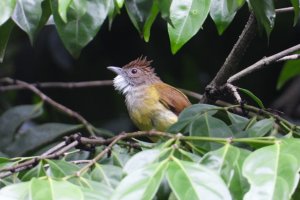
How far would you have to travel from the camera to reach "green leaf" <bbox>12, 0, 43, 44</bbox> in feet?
9.40

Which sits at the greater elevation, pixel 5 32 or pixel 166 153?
pixel 5 32

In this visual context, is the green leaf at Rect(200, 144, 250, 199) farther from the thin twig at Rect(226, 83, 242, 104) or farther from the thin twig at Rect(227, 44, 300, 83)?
the thin twig at Rect(227, 44, 300, 83)

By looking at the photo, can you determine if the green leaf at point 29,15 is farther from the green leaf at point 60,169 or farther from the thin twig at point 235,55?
the thin twig at point 235,55

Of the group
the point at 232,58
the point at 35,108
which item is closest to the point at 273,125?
the point at 232,58

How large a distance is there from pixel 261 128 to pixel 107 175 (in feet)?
2.09

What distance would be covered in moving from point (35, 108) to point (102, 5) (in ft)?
9.60

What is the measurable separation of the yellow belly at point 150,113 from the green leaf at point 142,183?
2.67 meters

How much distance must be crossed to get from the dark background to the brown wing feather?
60.7 inches

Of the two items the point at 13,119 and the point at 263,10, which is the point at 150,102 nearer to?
the point at 13,119

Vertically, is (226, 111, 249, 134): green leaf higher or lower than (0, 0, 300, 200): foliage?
lower

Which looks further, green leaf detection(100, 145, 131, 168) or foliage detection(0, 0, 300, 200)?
green leaf detection(100, 145, 131, 168)

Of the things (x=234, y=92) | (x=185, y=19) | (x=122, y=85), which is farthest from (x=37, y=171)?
(x=122, y=85)

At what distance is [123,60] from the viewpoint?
23.1 ft

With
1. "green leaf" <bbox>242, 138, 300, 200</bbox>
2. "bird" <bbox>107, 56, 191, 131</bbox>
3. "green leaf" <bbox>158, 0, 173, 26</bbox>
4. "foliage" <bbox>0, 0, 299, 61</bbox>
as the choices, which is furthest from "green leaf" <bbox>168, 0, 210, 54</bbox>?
"bird" <bbox>107, 56, 191, 131</bbox>
